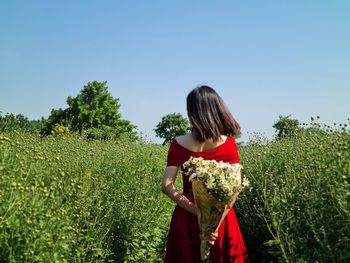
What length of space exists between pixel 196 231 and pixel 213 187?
2.72 feet

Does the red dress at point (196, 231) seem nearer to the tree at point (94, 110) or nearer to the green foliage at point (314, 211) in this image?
the green foliage at point (314, 211)

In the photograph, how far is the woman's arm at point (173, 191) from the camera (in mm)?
3371

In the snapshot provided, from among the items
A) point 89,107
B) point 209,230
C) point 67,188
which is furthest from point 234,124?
point 89,107

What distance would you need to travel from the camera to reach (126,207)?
16.4ft

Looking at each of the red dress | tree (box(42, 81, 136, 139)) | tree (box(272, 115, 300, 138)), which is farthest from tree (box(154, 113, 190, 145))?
the red dress

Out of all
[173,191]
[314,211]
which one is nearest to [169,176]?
[173,191]

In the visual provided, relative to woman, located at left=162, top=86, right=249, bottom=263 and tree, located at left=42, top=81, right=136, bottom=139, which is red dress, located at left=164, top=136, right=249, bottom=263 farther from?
tree, located at left=42, top=81, right=136, bottom=139

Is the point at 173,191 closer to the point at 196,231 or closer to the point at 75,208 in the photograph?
the point at 196,231

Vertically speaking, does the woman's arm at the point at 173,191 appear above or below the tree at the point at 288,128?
below

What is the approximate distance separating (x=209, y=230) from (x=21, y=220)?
1364mm

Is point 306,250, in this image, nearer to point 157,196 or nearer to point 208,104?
point 208,104

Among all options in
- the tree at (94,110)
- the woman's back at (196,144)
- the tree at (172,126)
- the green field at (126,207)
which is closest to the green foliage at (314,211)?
the green field at (126,207)

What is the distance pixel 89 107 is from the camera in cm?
4381

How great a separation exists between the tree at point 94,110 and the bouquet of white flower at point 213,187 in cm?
3822
